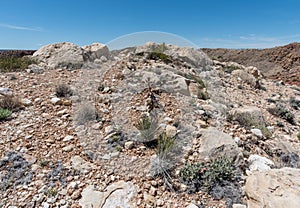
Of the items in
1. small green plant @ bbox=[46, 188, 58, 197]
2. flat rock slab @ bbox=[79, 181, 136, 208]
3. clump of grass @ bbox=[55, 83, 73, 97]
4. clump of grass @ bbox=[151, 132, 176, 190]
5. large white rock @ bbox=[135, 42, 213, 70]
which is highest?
large white rock @ bbox=[135, 42, 213, 70]

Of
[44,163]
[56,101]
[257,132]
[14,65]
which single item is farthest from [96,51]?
[257,132]

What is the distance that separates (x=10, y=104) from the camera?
157 inches

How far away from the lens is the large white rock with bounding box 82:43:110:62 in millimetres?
7676

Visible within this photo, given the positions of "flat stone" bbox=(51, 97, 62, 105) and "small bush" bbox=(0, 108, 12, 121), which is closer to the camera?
"small bush" bbox=(0, 108, 12, 121)

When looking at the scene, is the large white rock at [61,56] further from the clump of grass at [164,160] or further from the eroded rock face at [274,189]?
the eroded rock face at [274,189]

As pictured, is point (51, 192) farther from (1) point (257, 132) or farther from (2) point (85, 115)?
(1) point (257, 132)

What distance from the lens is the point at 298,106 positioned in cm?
718

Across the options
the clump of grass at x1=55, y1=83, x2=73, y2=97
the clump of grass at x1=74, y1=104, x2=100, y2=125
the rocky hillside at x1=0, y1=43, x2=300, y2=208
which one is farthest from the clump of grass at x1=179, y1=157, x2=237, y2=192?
the clump of grass at x1=55, y1=83, x2=73, y2=97

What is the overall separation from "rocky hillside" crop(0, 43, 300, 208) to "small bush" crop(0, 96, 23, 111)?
0.12ft

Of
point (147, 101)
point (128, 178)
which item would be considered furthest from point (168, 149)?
point (147, 101)

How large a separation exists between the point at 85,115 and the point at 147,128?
1.21 metres

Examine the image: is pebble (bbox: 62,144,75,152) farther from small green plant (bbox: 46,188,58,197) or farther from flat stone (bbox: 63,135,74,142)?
small green plant (bbox: 46,188,58,197)

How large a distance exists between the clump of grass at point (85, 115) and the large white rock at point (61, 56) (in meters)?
3.29

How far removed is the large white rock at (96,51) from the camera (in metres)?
7.68
